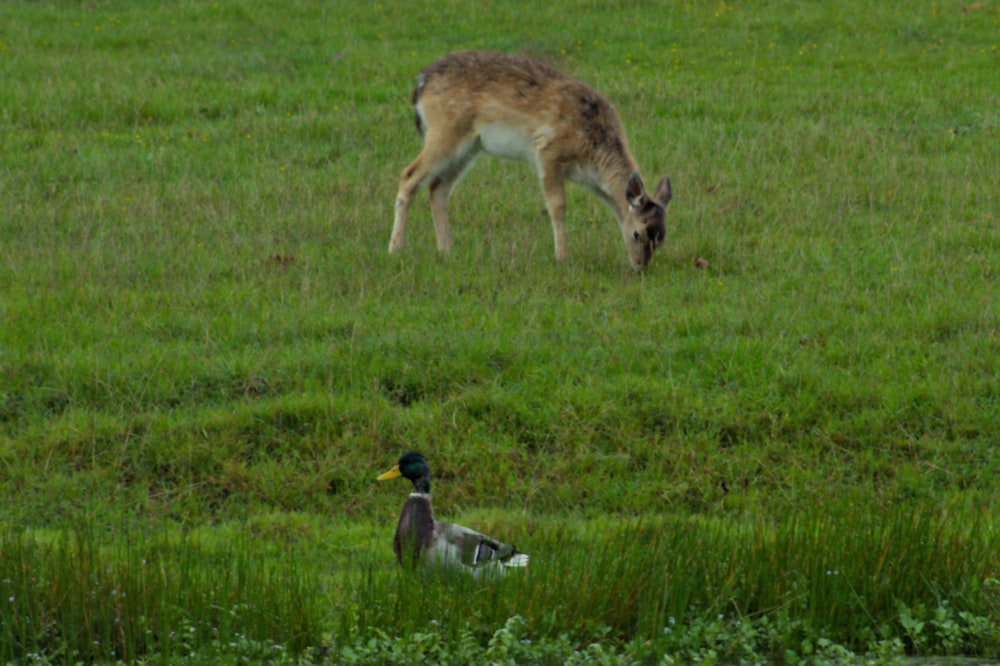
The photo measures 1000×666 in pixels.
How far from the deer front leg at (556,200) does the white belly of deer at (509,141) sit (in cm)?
18

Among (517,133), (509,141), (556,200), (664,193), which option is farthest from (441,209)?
(664,193)

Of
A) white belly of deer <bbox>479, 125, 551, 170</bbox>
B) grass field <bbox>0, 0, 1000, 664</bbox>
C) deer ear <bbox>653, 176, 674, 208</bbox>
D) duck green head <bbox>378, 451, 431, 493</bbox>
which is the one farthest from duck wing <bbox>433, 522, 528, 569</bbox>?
white belly of deer <bbox>479, 125, 551, 170</bbox>

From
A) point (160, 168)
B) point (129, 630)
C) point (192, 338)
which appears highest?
point (160, 168)

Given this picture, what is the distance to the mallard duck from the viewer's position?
6.42 m

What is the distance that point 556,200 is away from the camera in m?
12.2

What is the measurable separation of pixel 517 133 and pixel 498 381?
3763 mm

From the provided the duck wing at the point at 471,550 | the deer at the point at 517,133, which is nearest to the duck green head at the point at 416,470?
the duck wing at the point at 471,550

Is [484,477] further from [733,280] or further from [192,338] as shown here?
[733,280]

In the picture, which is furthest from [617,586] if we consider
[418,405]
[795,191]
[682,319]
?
[795,191]

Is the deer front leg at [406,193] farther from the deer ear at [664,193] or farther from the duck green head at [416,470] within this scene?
the duck green head at [416,470]

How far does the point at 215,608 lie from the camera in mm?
6039

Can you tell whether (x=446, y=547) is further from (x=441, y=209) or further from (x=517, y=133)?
(x=517, y=133)

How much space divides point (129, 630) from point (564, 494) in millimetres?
3038

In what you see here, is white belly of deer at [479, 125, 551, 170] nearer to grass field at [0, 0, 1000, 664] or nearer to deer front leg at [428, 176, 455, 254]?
deer front leg at [428, 176, 455, 254]
